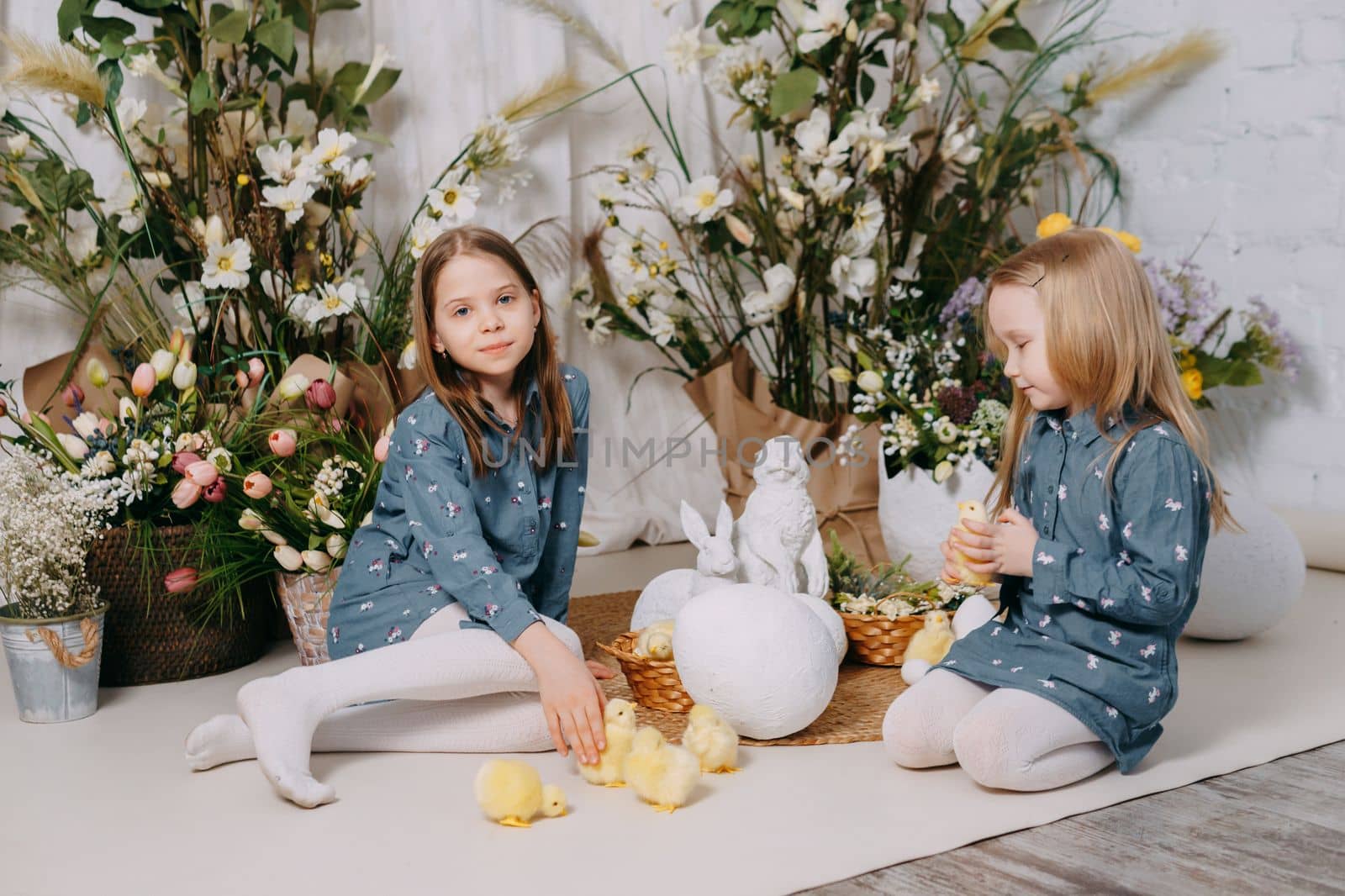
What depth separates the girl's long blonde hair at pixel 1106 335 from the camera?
4.95ft

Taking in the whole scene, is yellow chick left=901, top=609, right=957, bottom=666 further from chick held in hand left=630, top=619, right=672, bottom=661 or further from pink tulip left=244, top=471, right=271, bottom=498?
pink tulip left=244, top=471, right=271, bottom=498

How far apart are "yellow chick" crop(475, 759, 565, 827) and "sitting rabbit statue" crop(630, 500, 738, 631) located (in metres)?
0.53

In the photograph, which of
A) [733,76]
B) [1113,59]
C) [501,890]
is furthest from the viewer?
[1113,59]

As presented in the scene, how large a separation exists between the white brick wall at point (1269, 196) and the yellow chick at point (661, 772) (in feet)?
6.55

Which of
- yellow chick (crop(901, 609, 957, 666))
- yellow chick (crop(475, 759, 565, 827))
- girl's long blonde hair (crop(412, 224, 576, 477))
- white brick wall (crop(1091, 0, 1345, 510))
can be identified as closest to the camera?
yellow chick (crop(475, 759, 565, 827))

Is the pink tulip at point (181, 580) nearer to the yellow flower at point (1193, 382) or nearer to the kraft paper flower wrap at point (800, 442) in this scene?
the kraft paper flower wrap at point (800, 442)

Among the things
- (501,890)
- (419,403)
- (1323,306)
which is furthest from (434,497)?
(1323,306)

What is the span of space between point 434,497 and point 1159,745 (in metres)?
0.97

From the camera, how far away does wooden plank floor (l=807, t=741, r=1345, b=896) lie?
125 centimetres

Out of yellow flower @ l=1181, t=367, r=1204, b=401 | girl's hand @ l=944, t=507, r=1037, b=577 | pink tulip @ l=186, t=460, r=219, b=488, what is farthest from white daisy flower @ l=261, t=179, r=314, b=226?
yellow flower @ l=1181, t=367, r=1204, b=401

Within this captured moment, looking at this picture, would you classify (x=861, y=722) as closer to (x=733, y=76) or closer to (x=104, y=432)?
(x=104, y=432)

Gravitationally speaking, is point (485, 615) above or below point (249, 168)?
below

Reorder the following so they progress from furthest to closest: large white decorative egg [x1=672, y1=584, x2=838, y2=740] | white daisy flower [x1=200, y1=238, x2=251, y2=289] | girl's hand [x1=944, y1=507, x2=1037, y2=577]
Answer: white daisy flower [x1=200, y1=238, x2=251, y2=289], large white decorative egg [x1=672, y1=584, x2=838, y2=740], girl's hand [x1=944, y1=507, x2=1037, y2=577]

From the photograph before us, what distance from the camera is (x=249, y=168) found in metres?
2.39
